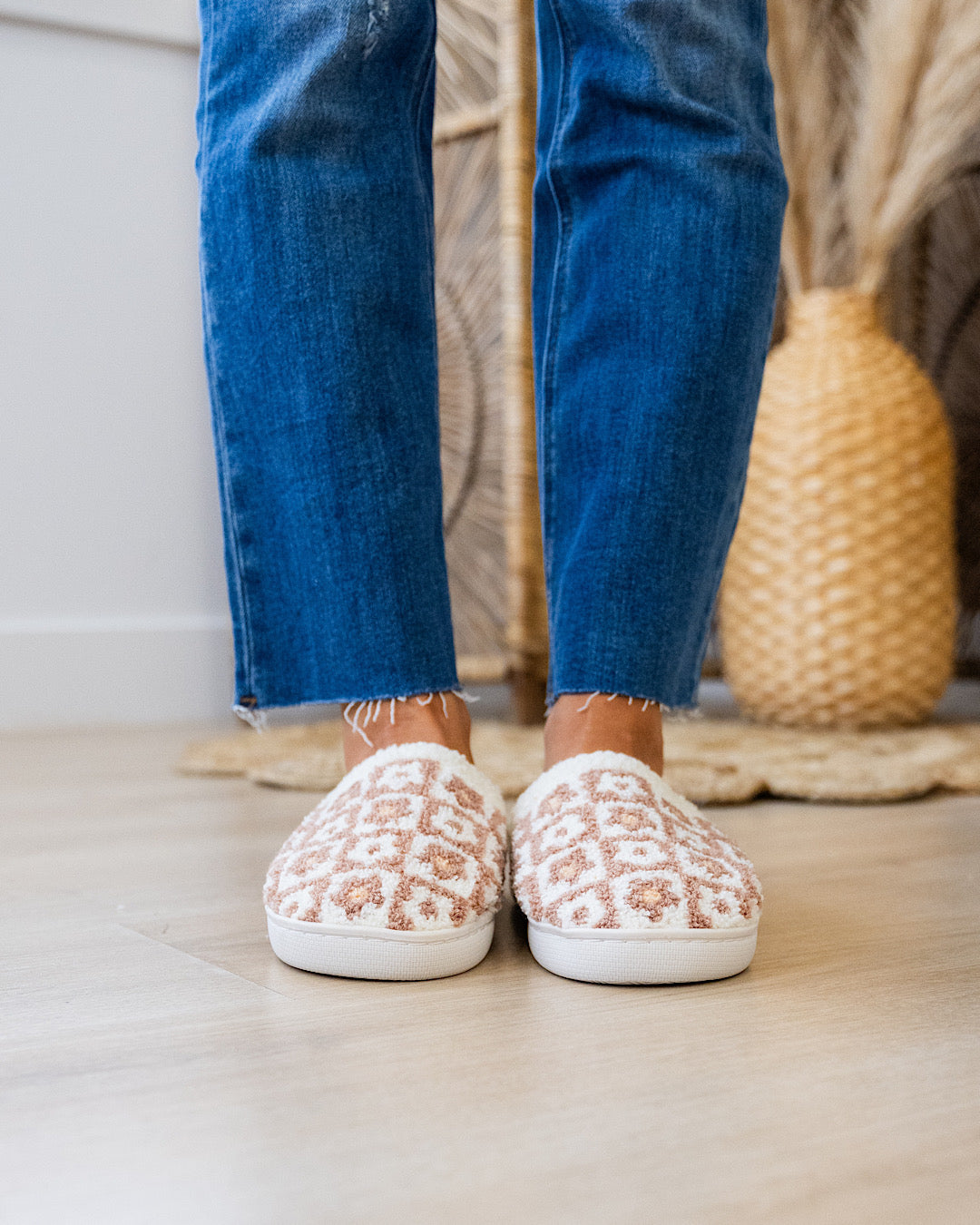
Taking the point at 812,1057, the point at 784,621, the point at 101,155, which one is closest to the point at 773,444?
the point at 784,621

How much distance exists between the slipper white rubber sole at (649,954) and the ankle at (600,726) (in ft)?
0.34

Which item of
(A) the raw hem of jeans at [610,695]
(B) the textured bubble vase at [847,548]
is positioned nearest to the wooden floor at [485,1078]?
(A) the raw hem of jeans at [610,695]

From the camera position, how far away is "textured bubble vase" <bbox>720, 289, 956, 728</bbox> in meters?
1.28

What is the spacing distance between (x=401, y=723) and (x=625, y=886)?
0.13m

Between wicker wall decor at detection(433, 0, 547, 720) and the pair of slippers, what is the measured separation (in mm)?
776

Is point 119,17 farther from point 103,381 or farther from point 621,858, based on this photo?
point 621,858

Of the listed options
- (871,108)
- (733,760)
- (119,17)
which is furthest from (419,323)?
(119,17)

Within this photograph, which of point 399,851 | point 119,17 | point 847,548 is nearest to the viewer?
point 399,851

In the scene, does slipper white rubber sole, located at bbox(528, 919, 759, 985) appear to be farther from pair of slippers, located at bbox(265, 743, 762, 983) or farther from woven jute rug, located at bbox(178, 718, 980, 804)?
woven jute rug, located at bbox(178, 718, 980, 804)

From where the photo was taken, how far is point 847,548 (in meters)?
1.28

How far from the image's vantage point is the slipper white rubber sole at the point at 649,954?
0.46 meters

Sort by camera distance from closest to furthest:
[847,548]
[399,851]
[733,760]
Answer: [399,851] → [733,760] → [847,548]

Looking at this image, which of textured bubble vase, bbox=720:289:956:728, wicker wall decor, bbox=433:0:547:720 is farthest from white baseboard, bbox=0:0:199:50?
textured bubble vase, bbox=720:289:956:728

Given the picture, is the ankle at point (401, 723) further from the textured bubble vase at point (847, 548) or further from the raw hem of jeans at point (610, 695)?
the textured bubble vase at point (847, 548)
